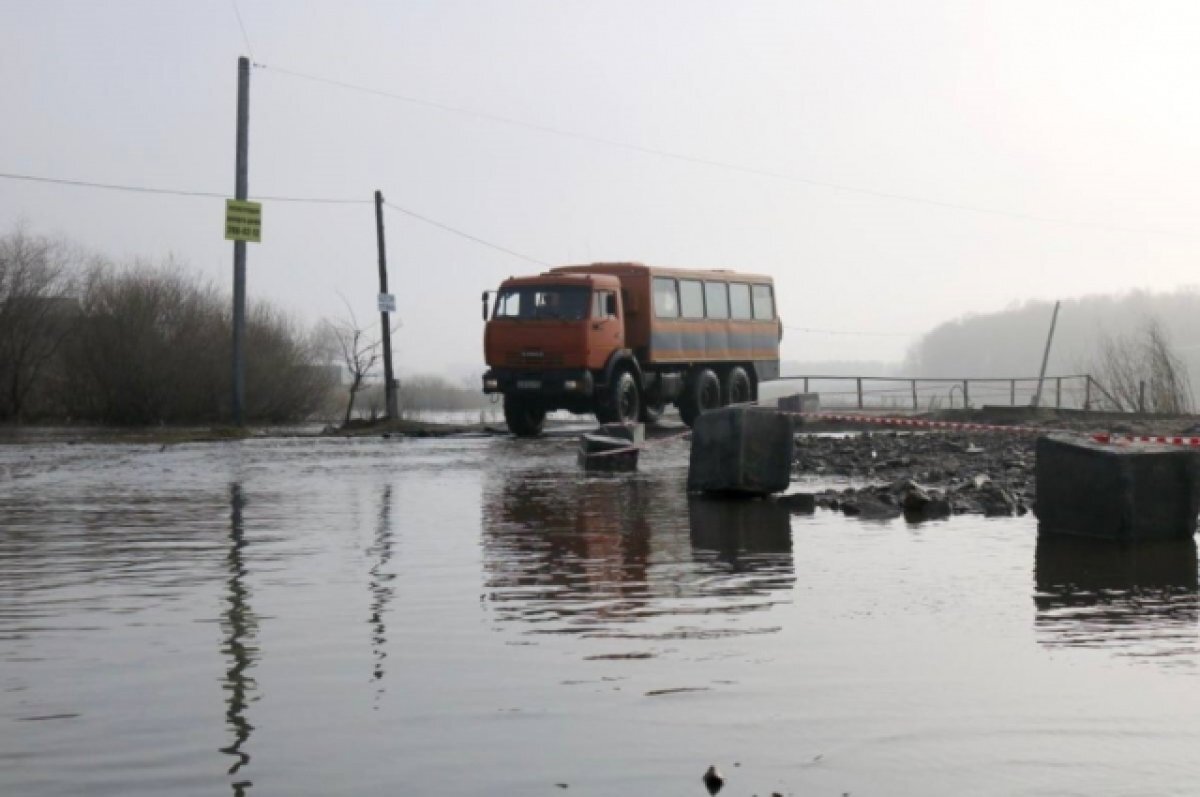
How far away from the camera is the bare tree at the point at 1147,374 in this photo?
1383 inches

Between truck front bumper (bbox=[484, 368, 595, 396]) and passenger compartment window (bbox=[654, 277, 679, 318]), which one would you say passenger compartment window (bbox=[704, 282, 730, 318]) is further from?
truck front bumper (bbox=[484, 368, 595, 396])

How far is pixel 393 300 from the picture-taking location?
39750 mm

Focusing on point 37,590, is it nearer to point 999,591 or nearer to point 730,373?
point 999,591

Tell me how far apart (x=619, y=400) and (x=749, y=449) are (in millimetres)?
16278

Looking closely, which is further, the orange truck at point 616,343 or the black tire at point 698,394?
the black tire at point 698,394

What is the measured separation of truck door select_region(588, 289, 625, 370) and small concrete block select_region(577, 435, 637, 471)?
31.0 ft

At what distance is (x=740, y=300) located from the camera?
37.6 m

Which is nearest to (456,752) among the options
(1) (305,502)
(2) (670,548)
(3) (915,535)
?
(2) (670,548)

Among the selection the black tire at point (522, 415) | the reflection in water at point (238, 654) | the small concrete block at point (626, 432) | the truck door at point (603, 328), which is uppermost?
the truck door at point (603, 328)

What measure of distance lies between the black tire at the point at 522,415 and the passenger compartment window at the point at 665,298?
3160mm

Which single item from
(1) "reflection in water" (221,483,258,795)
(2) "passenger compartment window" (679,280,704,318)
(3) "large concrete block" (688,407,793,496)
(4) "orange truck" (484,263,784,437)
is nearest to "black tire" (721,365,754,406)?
(4) "orange truck" (484,263,784,437)

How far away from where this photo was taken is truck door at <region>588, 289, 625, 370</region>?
30.4 meters

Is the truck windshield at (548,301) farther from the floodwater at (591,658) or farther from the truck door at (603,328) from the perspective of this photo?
the floodwater at (591,658)

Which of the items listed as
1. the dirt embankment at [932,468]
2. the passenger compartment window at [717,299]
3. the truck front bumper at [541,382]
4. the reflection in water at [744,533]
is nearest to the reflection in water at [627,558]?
the reflection in water at [744,533]
